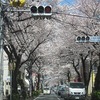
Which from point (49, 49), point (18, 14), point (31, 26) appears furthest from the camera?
point (49, 49)

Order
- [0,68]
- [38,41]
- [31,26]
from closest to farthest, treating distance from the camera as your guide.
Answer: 1. [0,68]
2. [31,26]
3. [38,41]

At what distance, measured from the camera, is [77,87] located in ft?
120

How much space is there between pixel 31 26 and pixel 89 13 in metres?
6.04

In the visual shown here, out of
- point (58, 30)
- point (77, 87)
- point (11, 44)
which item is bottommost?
point (77, 87)

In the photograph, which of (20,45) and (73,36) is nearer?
(20,45)

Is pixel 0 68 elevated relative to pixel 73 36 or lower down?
lower down

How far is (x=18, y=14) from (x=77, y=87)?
14.9 m

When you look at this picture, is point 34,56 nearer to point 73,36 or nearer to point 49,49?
point 49,49

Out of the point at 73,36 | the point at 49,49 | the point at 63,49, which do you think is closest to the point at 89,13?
the point at 73,36

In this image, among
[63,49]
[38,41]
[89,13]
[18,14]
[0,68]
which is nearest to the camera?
[0,68]

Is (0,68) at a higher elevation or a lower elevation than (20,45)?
lower

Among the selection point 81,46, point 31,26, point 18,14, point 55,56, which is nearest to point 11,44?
point 31,26

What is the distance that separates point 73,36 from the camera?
116 feet

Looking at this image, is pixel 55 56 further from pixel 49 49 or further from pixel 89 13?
pixel 89 13
